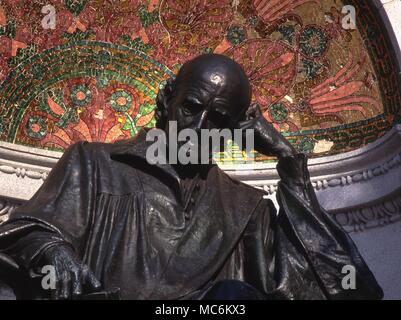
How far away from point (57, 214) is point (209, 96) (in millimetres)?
673

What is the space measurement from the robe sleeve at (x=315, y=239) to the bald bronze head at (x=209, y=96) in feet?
0.88

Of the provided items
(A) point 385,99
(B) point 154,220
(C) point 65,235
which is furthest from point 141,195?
(A) point 385,99

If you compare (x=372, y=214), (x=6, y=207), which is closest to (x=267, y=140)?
(x=372, y=214)

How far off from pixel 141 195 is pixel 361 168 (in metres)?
2.22

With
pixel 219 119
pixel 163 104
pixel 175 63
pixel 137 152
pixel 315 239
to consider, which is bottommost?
pixel 315 239

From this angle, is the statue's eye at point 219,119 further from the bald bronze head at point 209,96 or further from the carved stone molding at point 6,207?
the carved stone molding at point 6,207

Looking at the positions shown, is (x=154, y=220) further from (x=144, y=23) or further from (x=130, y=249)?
(x=144, y=23)

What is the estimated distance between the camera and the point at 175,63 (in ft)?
20.3

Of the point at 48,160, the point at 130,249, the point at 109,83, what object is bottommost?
the point at 130,249

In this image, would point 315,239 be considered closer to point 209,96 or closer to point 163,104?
point 209,96

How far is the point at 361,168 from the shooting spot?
5777 mm

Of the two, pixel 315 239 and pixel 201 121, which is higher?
pixel 201 121

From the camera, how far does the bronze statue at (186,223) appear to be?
141 inches

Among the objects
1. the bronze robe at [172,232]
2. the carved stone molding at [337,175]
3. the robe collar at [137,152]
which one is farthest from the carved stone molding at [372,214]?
the robe collar at [137,152]
